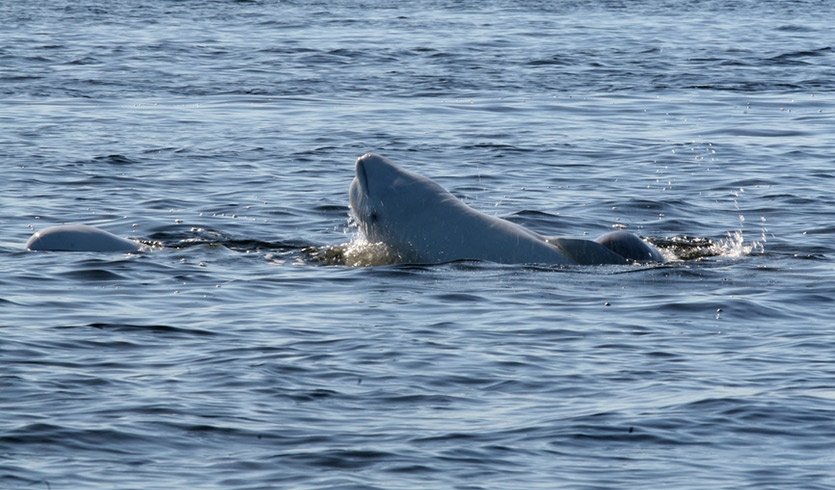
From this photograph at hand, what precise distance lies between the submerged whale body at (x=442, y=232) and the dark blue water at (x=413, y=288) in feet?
0.79

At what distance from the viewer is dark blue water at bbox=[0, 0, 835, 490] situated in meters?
11.9

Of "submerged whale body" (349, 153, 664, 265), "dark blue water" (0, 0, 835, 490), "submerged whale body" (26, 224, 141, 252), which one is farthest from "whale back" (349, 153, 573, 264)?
"submerged whale body" (26, 224, 141, 252)

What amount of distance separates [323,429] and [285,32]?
36.0 m

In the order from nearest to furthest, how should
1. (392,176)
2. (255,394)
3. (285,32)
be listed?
(255,394)
(392,176)
(285,32)

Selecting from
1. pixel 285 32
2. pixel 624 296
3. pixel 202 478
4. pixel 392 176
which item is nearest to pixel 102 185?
pixel 392 176

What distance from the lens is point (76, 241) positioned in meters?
19.3

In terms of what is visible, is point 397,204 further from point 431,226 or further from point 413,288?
point 413,288

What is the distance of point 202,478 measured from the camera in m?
11.1

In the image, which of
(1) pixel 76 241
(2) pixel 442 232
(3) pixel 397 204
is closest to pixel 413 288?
(2) pixel 442 232

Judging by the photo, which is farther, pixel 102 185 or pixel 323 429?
pixel 102 185

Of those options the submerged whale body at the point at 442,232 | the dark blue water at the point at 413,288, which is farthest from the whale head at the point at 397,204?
the dark blue water at the point at 413,288

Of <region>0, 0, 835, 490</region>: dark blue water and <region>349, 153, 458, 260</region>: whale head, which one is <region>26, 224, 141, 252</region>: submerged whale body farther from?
<region>349, 153, 458, 260</region>: whale head

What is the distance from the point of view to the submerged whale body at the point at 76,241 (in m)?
19.3

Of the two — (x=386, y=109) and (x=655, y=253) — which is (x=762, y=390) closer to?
(x=655, y=253)
